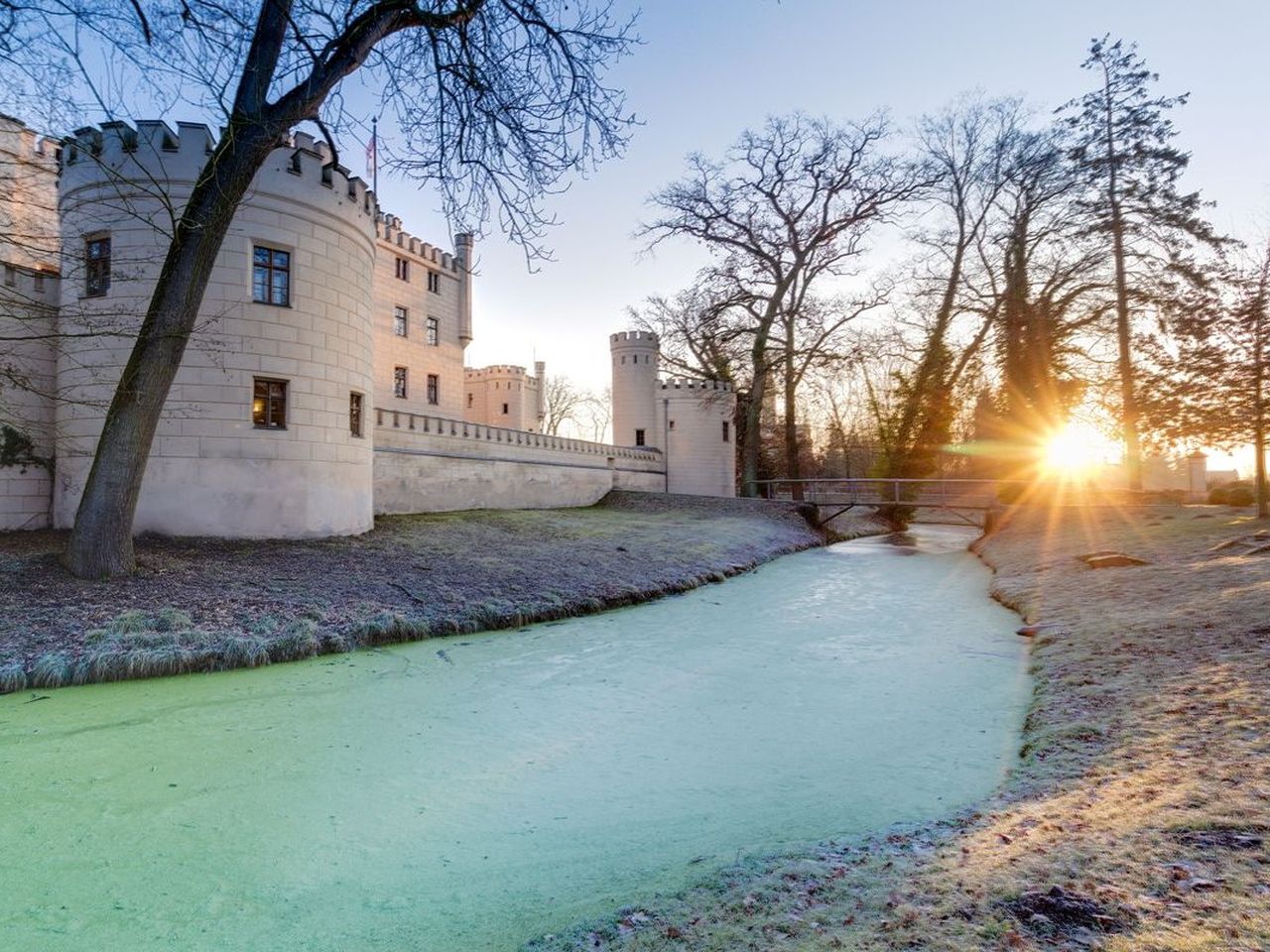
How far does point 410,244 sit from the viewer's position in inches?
994

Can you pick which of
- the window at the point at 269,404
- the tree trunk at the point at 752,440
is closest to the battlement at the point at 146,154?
the window at the point at 269,404

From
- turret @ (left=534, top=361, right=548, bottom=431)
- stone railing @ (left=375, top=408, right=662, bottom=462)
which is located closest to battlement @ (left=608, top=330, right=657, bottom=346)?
stone railing @ (left=375, top=408, right=662, bottom=462)

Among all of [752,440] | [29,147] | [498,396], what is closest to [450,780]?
[29,147]

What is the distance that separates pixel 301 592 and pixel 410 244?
67.2 feet

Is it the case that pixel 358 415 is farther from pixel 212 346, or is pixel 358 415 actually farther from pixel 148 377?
pixel 148 377

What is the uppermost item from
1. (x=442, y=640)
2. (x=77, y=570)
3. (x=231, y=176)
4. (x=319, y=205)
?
(x=319, y=205)

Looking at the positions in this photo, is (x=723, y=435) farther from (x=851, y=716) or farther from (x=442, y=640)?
(x=851, y=716)

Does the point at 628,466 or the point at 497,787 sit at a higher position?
the point at 628,466

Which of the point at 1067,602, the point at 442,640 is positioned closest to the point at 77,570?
the point at 442,640

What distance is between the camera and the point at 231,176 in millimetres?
7805

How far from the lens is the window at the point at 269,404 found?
36.3 ft

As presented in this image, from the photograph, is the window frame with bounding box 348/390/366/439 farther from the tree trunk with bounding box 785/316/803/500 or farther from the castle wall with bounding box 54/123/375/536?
the tree trunk with bounding box 785/316/803/500

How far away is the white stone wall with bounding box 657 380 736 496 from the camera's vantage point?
30328mm

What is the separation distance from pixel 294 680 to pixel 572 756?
332 centimetres
